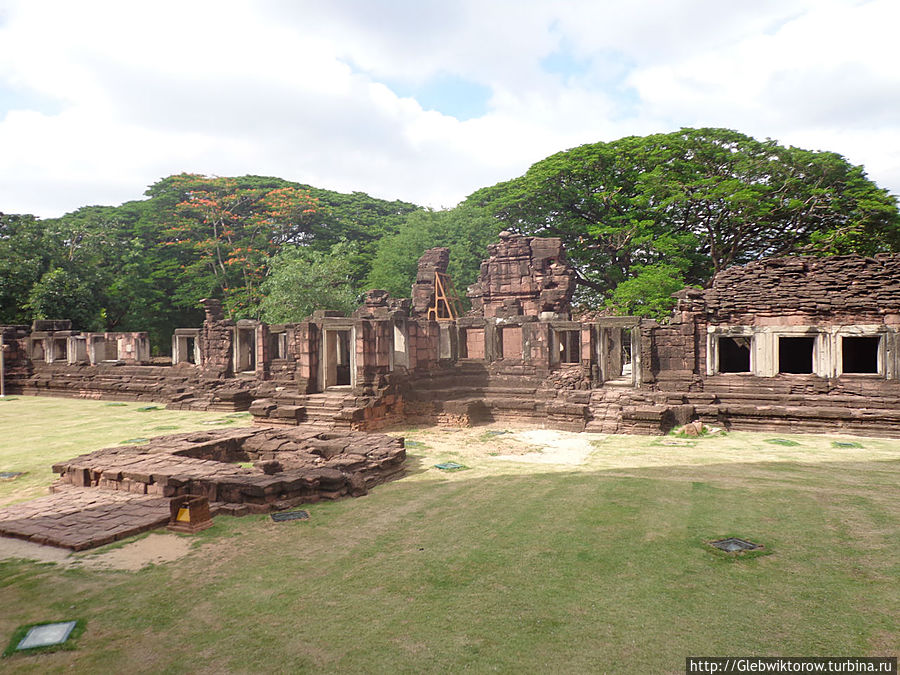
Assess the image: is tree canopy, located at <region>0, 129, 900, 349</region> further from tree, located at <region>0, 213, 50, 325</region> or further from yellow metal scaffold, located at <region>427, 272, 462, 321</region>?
yellow metal scaffold, located at <region>427, 272, 462, 321</region>

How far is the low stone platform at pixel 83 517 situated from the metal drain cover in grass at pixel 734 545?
653 cm

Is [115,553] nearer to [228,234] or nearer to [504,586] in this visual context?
[504,586]

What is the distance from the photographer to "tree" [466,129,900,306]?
2331cm

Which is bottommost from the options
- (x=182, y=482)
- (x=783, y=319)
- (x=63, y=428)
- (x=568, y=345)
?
(x=63, y=428)

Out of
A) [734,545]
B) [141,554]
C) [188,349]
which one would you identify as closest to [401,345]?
[141,554]

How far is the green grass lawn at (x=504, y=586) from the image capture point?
13.1 ft

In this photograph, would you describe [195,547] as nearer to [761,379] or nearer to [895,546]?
[895,546]

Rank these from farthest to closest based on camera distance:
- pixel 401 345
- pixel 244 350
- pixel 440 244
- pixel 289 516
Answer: pixel 440 244
pixel 244 350
pixel 401 345
pixel 289 516

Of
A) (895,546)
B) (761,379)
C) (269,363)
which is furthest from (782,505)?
(269,363)

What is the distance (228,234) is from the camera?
3566 centimetres

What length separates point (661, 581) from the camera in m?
5.12

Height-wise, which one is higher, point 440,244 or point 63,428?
point 440,244

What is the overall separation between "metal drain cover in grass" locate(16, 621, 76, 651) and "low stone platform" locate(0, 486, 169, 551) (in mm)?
1853

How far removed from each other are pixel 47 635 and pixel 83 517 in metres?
3.14
